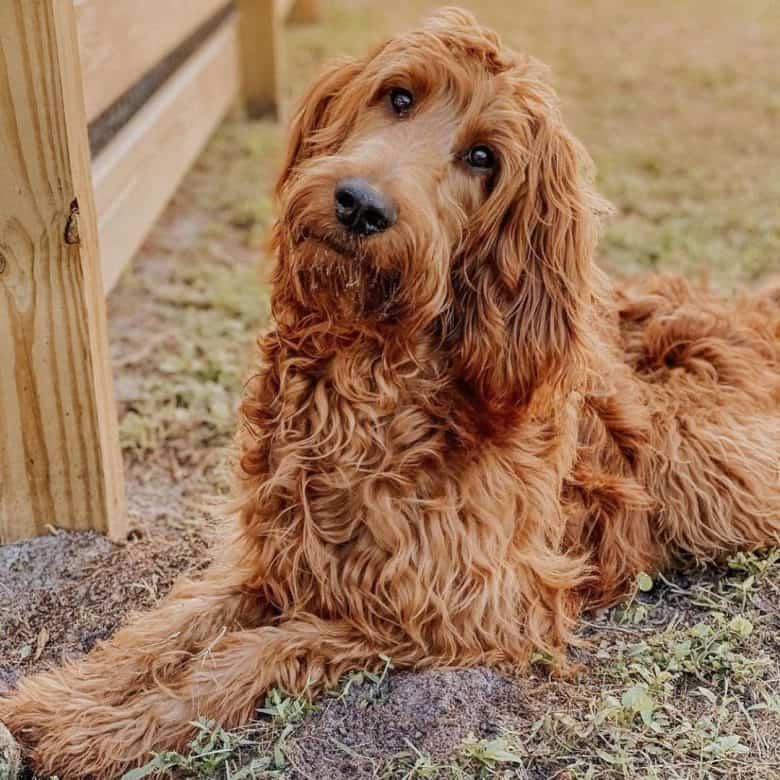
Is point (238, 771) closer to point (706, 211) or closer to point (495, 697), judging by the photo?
point (495, 697)

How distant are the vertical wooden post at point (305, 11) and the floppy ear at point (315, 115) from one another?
816 centimetres

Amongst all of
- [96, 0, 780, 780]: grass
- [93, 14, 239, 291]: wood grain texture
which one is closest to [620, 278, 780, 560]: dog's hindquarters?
[96, 0, 780, 780]: grass

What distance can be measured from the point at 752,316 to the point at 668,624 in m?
1.23

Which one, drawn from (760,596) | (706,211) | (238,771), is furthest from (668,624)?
(706,211)

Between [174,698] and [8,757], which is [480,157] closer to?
[174,698]


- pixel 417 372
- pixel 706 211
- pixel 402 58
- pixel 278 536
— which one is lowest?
pixel 706 211

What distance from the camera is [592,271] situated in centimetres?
293

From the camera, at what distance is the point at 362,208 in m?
2.44

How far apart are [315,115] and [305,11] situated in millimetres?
8304

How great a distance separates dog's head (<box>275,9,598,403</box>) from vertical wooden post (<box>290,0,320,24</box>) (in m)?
8.34

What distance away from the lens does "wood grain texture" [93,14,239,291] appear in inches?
161

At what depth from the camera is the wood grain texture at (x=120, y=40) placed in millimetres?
3712

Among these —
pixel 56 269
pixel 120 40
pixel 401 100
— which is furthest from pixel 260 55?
pixel 401 100

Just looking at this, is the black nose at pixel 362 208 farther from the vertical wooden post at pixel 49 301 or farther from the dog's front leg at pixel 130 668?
the dog's front leg at pixel 130 668
